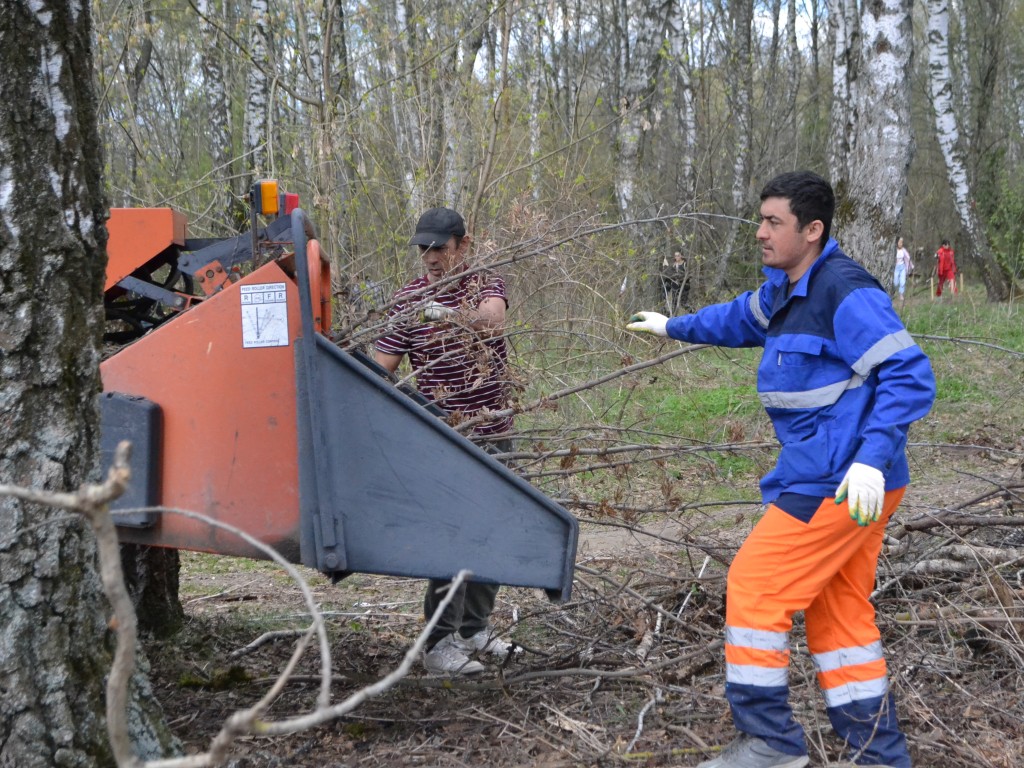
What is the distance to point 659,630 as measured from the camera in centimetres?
361

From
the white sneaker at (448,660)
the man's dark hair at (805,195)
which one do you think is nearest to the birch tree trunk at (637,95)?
the white sneaker at (448,660)

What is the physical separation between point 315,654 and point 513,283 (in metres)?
1.91

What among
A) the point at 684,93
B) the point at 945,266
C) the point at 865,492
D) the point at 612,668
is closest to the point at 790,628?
the point at 865,492

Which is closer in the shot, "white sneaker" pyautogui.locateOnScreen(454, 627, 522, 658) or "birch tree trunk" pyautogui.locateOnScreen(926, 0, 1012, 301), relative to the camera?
"white sneaker" pyautogui.locateOnScreen(454, 627, 522, 658)

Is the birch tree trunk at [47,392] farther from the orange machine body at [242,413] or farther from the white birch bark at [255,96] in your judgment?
the white birch bark at [255,96]

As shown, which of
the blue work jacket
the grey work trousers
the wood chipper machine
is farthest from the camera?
the grey work trousers

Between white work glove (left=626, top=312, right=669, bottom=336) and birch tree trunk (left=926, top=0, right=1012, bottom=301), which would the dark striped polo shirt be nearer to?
white work glove (left=626, top=312, right=669, bottom=336)

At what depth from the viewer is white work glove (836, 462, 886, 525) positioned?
243 centimetres

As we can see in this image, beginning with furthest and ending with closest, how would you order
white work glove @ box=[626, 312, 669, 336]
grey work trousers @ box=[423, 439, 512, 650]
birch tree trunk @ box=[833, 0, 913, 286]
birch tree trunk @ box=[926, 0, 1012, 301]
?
birch tree trunk @ box=[926, 0, 1012, 301] < birch tree trunk @ box=[833, 0, 913, 286] < grey work trousers @ box=[423, 439, 512, 650] < white work glove @ box=[626, 312, 669, 336]

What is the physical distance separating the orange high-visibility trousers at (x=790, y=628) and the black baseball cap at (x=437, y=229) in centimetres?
154

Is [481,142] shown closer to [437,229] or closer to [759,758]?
[437,229]

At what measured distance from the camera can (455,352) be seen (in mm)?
3424

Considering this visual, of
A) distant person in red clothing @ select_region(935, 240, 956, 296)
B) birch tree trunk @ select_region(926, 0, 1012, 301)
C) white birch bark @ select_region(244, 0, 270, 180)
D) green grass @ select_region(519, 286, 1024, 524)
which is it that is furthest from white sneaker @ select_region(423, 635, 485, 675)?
distant person in red clothing @ select_region(935, 240, 956, 296)

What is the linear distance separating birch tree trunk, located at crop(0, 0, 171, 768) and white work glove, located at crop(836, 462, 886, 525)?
5.69 ft
